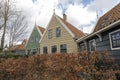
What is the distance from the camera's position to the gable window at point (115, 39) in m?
8.78

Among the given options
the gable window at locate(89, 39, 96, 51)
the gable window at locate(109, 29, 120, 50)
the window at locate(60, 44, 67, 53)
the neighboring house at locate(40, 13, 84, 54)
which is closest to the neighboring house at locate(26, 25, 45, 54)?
the neighboring house at locate(40, 13, 84, 54)

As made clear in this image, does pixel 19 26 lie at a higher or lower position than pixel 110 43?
higher

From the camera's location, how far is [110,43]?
31.1 feet

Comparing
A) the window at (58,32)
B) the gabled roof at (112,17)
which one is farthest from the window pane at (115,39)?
the window at (58,32)

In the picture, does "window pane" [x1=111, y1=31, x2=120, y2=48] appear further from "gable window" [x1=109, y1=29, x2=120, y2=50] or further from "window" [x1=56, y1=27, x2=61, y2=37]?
"window" [x1=56, y1=27, x2=61, y2=37]

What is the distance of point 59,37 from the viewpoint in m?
23.8

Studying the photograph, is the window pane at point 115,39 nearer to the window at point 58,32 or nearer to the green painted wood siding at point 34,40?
the window at point 58,32

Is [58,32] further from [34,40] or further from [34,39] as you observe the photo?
[34,39]

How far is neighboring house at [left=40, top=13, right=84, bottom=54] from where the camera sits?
22273 mm

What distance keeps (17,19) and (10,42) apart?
14.1 ft

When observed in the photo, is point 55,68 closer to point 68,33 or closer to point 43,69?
point 43,69

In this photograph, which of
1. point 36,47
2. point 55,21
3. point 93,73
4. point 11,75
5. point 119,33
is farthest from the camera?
point 36,47

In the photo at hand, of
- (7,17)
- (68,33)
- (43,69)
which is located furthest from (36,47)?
(43,69)

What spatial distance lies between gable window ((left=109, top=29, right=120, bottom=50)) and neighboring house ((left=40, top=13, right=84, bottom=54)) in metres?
11.7
